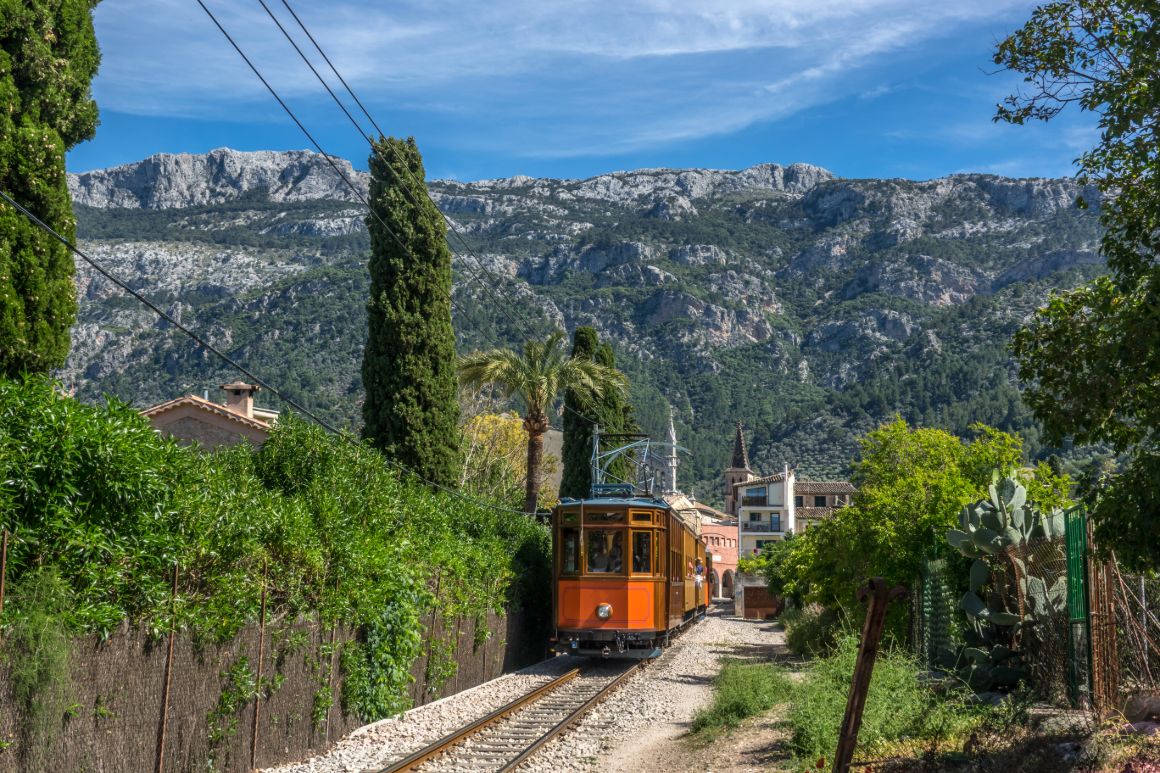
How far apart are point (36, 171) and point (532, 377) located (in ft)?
66.2

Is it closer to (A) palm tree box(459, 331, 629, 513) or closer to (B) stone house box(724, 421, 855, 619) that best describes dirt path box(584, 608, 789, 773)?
(A) palm tree box(459, 331, 629, 513)

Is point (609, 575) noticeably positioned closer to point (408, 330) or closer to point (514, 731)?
point (408, 330)

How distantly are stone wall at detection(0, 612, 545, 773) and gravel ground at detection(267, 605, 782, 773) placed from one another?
479 millimetres

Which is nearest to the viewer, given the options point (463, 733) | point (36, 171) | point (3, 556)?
point (3, 556)

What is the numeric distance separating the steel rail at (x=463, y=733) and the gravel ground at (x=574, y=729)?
1.30 feet

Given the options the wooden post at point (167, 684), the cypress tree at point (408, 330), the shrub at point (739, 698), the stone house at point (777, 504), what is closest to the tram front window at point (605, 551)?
the cypress tree at point (408, 330)

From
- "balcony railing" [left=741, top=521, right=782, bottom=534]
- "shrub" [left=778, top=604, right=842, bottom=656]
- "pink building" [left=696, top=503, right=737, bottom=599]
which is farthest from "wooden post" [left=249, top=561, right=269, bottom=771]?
"balcony railing" [left=741, top=521, right=782, bottom=534]

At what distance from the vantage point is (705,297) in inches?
6156

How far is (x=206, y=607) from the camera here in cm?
1017

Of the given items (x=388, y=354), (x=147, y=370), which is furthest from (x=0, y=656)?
(x=147, y=370)

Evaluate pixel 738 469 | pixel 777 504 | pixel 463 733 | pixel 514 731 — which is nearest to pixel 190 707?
pixel 463 733

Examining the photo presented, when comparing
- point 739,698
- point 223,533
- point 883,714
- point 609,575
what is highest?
point 223,533

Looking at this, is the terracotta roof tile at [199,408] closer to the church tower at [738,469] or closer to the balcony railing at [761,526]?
the balcony railing at [761,526]

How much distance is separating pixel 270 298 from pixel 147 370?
24.2m
